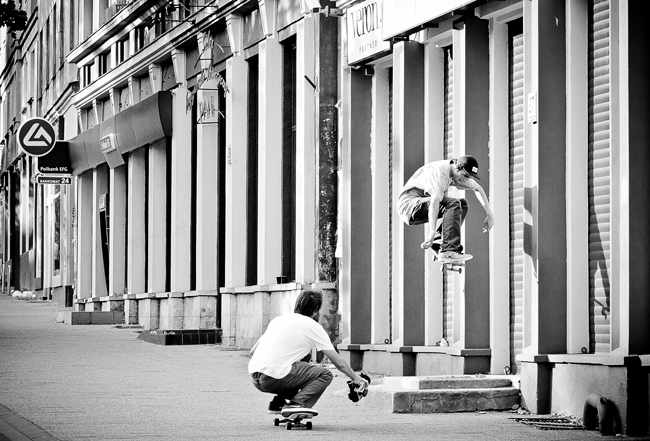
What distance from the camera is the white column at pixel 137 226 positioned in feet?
93.5

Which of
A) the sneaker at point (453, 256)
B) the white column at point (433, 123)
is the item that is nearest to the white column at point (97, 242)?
the white column at point (433, 123)

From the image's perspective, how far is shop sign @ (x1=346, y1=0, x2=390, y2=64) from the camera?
1619 cm

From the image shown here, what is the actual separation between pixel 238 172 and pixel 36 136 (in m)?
11.0

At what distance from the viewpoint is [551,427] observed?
10.8m

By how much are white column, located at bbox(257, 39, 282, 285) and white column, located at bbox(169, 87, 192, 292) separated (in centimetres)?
479

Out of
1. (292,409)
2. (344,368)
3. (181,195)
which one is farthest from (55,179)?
(344,368)

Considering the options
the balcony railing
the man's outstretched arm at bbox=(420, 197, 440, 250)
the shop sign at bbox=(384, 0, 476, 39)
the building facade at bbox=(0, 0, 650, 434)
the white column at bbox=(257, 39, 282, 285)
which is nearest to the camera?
the building facade at bbox=(0, 0, 650, 434)

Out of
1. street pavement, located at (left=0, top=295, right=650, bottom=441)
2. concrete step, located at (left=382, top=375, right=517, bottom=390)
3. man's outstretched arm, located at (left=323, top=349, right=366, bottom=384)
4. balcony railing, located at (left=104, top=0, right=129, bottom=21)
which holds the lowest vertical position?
street pavement, located at (left=0, top=295, right=650, bottom=441)

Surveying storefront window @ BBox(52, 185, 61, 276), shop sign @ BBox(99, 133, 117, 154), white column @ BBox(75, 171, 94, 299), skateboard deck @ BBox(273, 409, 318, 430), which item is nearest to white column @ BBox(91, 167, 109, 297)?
white column @ BBox(75, 171, 94, 299)

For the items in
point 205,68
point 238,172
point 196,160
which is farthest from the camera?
point 196,160

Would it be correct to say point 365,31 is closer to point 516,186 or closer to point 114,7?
point 516,186

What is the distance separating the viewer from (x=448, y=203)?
12898 millimetres

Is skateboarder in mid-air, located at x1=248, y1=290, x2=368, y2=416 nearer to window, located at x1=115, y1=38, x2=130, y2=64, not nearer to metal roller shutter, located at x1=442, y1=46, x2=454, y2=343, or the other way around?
metal roller shutter, located at x1=442, y1=46, x2=454, y2=343

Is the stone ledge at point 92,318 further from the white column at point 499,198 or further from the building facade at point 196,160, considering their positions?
the white column at point 499,198
